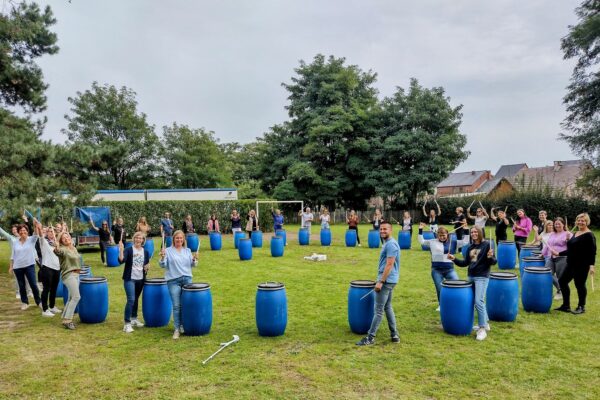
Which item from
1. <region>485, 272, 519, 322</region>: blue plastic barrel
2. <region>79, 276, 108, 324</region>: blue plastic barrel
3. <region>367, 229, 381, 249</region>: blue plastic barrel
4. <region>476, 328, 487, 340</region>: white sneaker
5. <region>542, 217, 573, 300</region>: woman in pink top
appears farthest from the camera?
<region>367, 229, 381, 249</region>: blue plastic barrel

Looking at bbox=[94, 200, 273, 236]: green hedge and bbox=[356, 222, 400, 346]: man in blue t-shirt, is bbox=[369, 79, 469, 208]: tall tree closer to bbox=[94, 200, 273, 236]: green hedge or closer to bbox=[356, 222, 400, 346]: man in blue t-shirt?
bbox=[94, 200, 273, 236]: green hedge

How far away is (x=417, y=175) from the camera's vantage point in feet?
123

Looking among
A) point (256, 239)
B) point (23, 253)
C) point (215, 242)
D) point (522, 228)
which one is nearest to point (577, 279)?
point (522, 228)

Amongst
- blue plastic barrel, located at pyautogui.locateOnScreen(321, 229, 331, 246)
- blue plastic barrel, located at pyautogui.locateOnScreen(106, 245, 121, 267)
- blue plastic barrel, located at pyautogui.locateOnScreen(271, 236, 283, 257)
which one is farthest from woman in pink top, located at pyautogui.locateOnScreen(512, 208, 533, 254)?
blue plastic barrel, located at pyautogui.locateOnScreen(106, 245, 121, 267)

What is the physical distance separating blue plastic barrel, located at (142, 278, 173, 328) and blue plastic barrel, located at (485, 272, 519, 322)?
611cm

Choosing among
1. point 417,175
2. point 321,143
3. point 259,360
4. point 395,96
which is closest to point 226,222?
point 321,143

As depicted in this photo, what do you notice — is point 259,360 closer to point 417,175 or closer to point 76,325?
point 76,325

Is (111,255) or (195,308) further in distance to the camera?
(111,255)

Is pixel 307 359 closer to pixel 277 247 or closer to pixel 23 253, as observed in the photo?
pixel 23 253

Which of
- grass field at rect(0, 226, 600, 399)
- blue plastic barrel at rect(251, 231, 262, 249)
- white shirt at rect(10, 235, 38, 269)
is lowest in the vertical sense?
grass field at rect(0, 226, 600, 399)

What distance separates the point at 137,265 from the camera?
321 inches

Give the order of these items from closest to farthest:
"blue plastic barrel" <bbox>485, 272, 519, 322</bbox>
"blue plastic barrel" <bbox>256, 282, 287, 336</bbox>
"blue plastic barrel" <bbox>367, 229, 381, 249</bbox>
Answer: "blue plastic barrel" <bbox>256, 282, 287, 336</bbox>, "blue plastic barrel" <bbox>485, 272, 519, 322</bbox>, "blue plastic barrel" <bbox>367, 229, 381, 249</bbox>

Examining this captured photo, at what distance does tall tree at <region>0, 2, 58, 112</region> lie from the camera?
12.8 metres

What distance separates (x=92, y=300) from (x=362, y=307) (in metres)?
5.16
